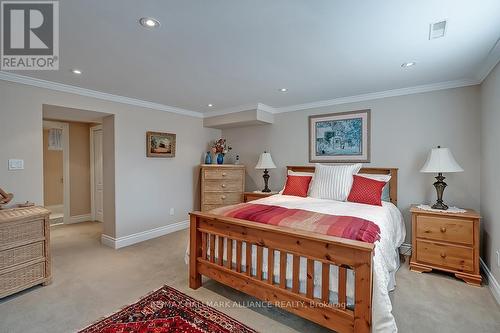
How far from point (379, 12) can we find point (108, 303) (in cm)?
312

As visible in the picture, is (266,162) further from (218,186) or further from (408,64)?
(408,64)

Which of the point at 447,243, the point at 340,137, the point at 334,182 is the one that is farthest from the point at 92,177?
the point at 447,243

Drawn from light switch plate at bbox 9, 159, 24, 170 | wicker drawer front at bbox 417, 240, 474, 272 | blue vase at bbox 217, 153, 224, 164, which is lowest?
wicker drawer front at bbox 417, 240, 474, 272

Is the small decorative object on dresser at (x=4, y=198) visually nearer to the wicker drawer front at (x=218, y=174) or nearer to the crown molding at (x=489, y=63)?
the wicker drawer front at (x=218, y=174)

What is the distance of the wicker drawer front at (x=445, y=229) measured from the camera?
8.42ft

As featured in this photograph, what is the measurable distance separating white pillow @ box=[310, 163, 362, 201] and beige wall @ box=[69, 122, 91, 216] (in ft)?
15.5

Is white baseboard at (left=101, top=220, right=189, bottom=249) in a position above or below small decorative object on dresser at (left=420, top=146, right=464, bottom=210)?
below

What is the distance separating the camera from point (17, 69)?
2.52m

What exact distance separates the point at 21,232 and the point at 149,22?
231 cm

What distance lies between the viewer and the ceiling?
1560 mm

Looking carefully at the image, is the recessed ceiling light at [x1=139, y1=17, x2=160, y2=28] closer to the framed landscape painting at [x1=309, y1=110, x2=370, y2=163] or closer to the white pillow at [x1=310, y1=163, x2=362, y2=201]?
the white pillow at [x1=310, y1=163, x2=362, y2=201]

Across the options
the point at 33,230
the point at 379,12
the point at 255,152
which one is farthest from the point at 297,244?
the point at 255,152

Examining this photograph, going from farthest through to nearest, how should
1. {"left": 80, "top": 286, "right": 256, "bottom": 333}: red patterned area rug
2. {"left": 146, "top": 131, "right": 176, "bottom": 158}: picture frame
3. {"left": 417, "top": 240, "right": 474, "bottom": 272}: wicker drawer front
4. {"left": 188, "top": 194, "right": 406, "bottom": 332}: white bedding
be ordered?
{"left": 146, "top": 131, "right": 176, "bottom": 158}: picture frame < {"left": 417, "top": 240, "right": 474, "bottom": 272}: wicker drawer front < {"left": 80, "top": 286, "right": 256, "bottom": 333}: red patterned area rug < {"left": 188, "top": 194, "right": 406, "bottom": 332}: white bedding

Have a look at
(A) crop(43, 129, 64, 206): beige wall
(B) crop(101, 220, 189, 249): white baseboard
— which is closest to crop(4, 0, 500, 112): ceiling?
(B) crop(101, 220, 189, 249): white baseboard
